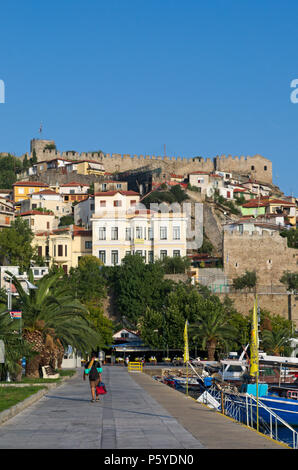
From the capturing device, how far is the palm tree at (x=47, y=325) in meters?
29.5

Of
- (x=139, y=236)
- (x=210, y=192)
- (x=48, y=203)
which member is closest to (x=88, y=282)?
(x=139, y=236)

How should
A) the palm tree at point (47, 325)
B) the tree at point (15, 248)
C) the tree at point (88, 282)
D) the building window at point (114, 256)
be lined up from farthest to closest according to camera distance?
the building window at point (114, 256) → the tree at point (15, 248) → the tree at point (88, 282) → the palm tree at point (47, 325)

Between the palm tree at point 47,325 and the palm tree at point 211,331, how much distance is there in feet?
77.9

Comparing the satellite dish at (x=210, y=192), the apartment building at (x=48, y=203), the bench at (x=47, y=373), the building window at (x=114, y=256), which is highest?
the satellite dish at (x=210, y=192)

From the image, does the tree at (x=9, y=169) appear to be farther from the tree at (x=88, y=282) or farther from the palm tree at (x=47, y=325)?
the palm tree at (x=47, y=325)

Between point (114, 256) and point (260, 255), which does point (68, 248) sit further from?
point (260, 255)

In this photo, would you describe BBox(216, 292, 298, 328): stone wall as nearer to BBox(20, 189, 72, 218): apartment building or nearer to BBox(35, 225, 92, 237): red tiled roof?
BBox(35, 225, 92, 237): red tiled roof

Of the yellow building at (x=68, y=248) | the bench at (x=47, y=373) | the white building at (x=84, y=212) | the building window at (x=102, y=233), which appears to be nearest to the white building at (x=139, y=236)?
the building window at (x=102, y=233)

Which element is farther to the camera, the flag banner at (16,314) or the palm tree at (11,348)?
the flag banner at (16,314)

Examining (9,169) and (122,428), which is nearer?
(122,428)

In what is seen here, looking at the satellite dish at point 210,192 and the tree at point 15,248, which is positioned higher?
the satellite dish at point 210,192

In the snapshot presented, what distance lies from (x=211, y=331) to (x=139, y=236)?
20.0 meters

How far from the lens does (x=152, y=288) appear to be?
6512 centimetres

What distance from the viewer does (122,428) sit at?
12.8 m
